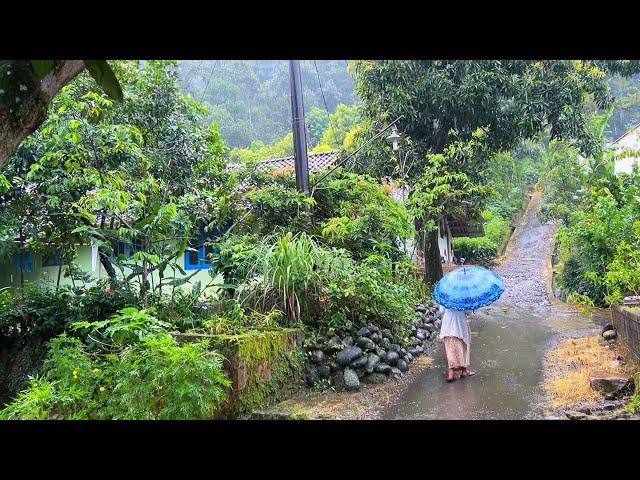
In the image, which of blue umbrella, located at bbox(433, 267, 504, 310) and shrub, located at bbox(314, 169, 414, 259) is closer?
blue umbrella, located at bbox(433, 267, 504, 310)

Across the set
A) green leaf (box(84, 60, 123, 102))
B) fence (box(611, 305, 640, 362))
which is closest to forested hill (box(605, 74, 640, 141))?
fence (box(611, 305, 640, 362))

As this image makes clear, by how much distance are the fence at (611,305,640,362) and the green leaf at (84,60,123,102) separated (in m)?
4.55

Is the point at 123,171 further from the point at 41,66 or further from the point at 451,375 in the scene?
the point at 41,66

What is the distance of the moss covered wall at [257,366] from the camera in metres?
4.35

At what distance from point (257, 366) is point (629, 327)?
3604mm

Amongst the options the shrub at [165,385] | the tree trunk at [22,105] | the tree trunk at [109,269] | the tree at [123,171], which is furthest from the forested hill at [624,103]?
the tree trunk at [22,105]

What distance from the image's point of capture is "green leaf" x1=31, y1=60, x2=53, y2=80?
1.63 metres

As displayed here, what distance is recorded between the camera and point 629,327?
5168 mm

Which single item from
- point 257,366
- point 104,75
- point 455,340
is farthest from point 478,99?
point 104,75

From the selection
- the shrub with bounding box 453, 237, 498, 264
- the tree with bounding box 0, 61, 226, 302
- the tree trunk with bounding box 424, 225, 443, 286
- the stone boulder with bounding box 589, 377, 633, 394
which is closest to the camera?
Result: the stone boulder with bounding box 589, 377, 633, 394

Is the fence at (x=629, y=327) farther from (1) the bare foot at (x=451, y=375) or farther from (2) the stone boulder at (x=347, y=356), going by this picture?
(2) the stone boulder at (x=347, y=356)

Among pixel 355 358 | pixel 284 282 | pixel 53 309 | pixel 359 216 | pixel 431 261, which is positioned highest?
pixel 359 216

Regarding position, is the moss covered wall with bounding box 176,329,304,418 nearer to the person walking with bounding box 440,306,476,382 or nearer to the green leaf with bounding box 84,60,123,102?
the person walking with bounding box 440,306,476,382

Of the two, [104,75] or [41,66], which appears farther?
[104,75]
